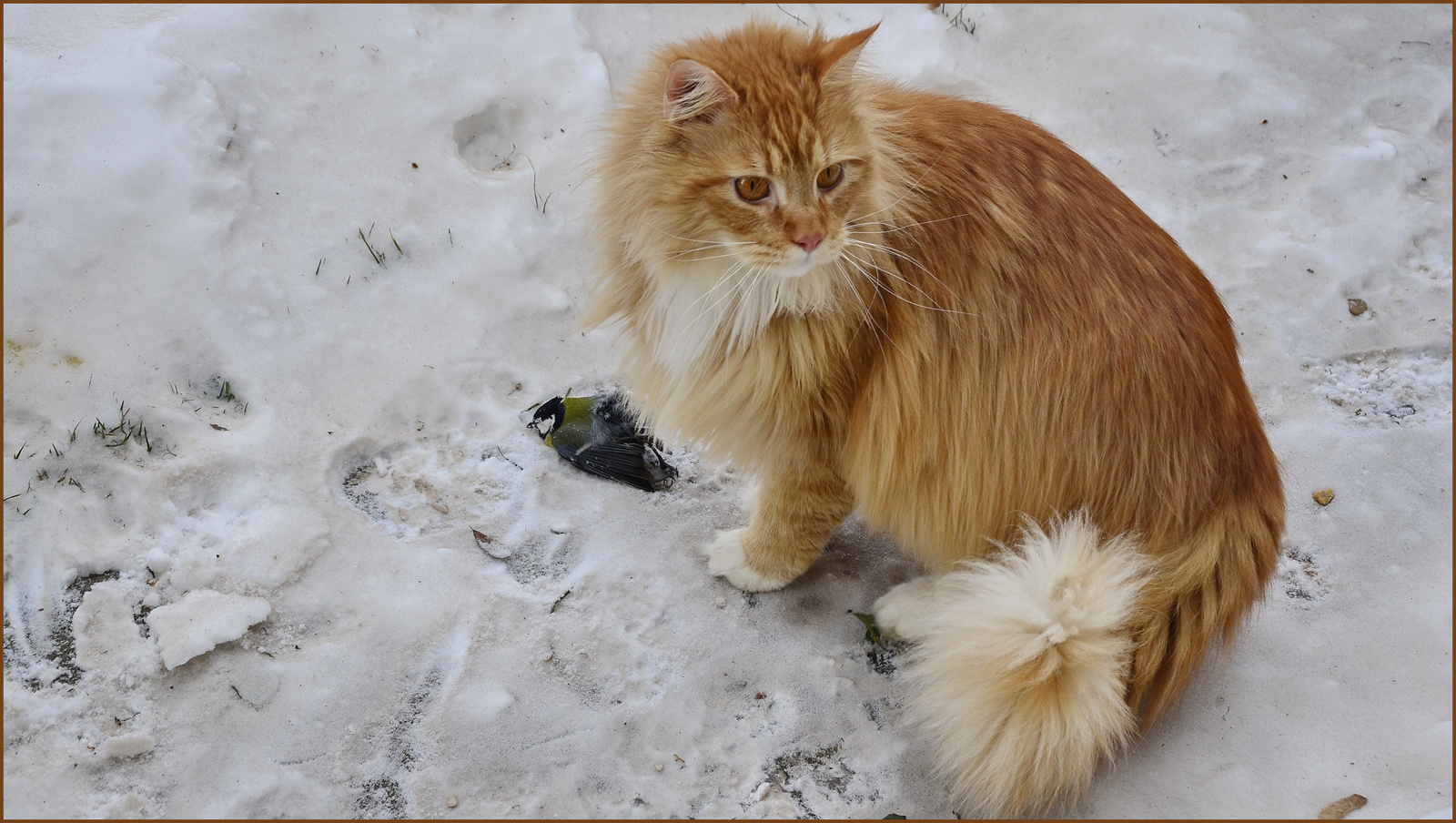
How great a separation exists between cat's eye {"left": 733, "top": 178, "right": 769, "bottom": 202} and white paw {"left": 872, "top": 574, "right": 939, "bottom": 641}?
97 cm

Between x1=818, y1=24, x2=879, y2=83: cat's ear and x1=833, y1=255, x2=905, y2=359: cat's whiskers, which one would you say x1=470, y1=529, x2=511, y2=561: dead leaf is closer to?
x1=833, y1=255, x2=905, y2=359: cat's whiskers

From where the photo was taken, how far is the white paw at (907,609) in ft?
7.02

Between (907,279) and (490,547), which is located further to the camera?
(490,547)

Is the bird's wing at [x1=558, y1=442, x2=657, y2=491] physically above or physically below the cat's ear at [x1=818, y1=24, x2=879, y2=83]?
below

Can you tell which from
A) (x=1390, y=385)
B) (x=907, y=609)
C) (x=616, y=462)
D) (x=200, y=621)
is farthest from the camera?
(x=1390, y=385)

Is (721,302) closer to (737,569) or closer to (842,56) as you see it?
(842,56)

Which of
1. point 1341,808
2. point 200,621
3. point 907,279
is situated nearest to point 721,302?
point 907,279

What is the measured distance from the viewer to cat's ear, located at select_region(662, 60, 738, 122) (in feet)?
5.36

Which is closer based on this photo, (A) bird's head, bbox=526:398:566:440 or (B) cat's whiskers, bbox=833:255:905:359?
(B) cat's whiskers, bbox=833:255:905:359

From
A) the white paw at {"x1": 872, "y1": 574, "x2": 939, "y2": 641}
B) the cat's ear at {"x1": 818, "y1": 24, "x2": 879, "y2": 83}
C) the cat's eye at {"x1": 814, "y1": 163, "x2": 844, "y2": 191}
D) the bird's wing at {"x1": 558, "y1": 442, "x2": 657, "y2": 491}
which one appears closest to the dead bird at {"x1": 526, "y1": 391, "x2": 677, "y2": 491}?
the bird's wing at {"x1": 558, "y1": 442, "x2": 657, "y2": 491}

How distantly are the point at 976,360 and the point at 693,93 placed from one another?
0.74 meters

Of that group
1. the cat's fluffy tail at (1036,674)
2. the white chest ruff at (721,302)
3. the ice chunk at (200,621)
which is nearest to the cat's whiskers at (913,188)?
the white chest ruff at (721,302)

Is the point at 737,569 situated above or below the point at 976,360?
below

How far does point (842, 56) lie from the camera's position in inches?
67.5
